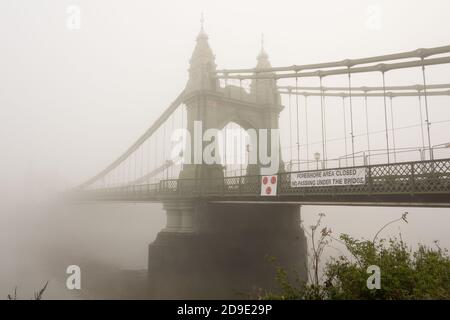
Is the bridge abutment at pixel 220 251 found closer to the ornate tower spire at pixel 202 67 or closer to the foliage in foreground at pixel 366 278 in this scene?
the ornate tower spire at pixel 202 67

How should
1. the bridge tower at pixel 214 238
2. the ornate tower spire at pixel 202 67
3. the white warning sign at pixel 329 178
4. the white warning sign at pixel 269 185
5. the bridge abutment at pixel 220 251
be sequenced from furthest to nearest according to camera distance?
the ornate tower spire at pixel 202 67, the bridge tower at pixel 214 238, the bridge abutment at pixel 220 251, the white warning sign at pixel 269 185, the white warning sign at pixel 329 178

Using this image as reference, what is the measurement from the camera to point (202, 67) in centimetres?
2744

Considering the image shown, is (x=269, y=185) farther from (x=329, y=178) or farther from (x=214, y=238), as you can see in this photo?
(x=214, y=238)

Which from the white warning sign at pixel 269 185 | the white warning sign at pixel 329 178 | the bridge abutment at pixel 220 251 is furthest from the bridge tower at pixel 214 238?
the white warning sign at pixel 329 178

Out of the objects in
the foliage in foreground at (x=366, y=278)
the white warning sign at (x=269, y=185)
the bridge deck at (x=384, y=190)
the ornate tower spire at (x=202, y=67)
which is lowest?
the foliage in foreground at (x=366, y=278)

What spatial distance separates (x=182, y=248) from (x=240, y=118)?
11889 mm

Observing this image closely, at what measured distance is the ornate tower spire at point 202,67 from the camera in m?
27.2

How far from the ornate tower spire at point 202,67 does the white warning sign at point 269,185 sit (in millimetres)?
12192

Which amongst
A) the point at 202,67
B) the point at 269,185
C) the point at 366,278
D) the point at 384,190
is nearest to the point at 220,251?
the point at 269,185

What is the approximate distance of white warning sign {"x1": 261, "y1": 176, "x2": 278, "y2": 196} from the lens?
53.7ft

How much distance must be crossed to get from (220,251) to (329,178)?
1119 cm

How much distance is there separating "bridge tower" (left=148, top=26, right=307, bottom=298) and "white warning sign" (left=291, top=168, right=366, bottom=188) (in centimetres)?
560

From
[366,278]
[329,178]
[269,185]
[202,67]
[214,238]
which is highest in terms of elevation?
[202,67]
